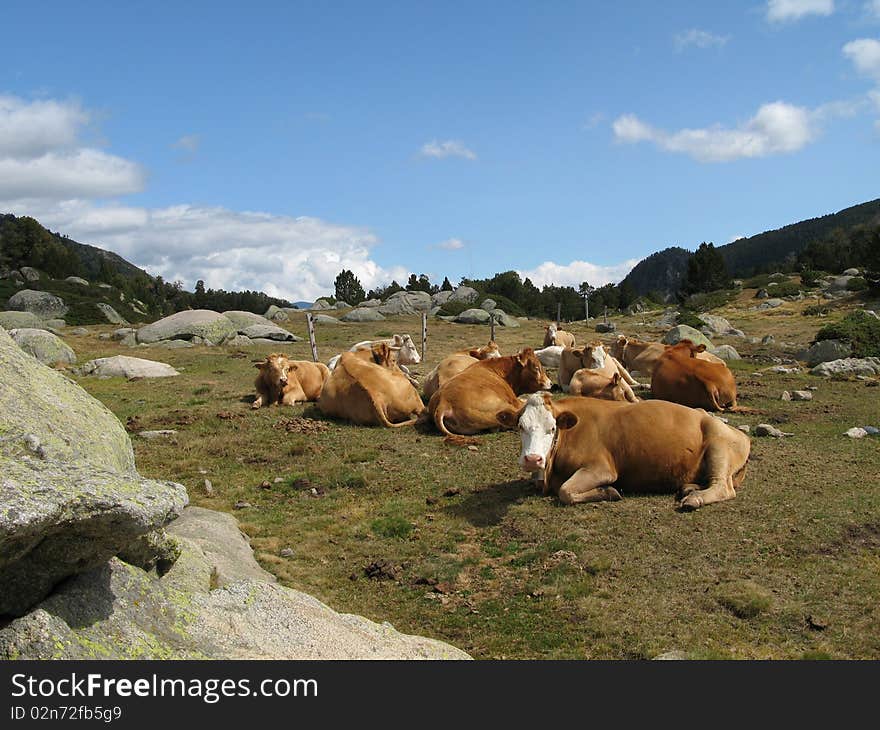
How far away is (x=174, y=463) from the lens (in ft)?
41.0

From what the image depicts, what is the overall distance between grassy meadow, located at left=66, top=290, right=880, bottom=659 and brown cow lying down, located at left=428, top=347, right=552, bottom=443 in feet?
1.41

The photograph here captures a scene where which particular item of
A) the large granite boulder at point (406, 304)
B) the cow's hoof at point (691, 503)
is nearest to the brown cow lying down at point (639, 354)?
the cow's hoof at point (691, 503)

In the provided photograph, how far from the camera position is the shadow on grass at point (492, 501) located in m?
9.36

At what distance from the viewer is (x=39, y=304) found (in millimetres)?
57594

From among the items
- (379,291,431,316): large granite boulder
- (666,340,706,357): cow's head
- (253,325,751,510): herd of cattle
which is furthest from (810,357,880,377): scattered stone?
(379,291,431,316): large granite boulder

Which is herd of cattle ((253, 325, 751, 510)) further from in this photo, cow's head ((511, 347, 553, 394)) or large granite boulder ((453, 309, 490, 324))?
large granite boulder ((453, 309, 490, 324))

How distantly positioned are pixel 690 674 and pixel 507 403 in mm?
9574

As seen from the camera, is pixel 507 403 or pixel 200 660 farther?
pixel 507 403

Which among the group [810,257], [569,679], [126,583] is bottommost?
[569,679]

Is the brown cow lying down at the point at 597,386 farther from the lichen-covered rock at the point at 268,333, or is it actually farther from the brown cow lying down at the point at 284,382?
the lichen-covered rock at the point at 268,333

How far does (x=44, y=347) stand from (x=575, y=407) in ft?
85.5

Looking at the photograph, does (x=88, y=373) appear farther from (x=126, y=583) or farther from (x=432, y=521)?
(x=126, y=583)

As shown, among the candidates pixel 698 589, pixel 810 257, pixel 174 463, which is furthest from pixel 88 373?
pixel 810 257

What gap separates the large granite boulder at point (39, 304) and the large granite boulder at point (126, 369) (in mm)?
35492
